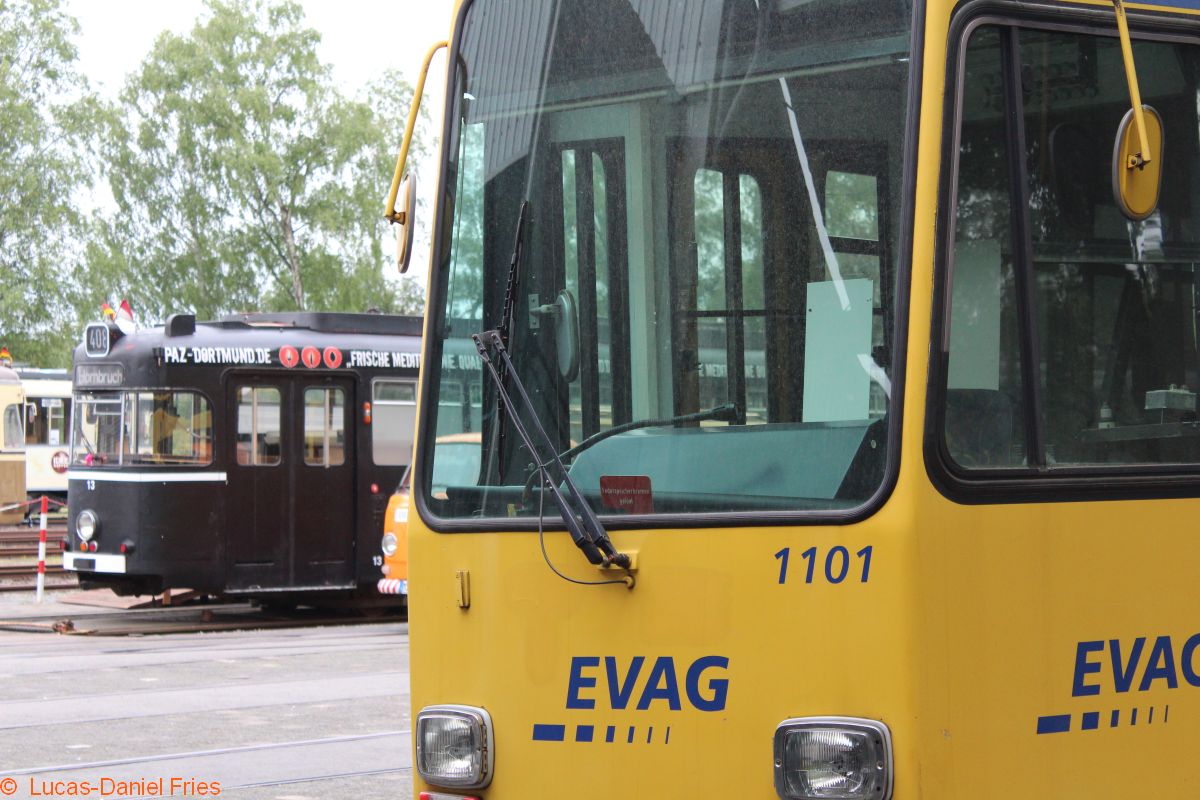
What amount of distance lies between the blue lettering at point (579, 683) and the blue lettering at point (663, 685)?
137mm

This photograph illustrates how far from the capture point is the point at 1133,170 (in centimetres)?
363

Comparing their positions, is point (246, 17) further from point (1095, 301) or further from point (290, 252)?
point (1095, 301)

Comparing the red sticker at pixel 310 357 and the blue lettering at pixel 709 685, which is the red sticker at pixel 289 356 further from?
the blue lettering at pixel 709 685

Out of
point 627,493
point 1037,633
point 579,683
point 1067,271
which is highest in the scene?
point 1067,271

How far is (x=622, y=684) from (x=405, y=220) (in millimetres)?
1475

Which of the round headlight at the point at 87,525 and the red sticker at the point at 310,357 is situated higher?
the red sticker at the point at 310,357

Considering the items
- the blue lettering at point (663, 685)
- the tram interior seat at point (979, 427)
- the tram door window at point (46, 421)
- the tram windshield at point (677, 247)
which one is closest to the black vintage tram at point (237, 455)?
the tram windshield at point (677, 247)

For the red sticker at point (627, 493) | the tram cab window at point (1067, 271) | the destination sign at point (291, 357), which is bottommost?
the red sticker at point (627, 493)

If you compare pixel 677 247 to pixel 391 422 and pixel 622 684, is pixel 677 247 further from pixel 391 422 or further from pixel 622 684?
pixel 391 422

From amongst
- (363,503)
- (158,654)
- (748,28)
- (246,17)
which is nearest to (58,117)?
(246,17)

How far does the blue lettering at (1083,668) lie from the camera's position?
3.63 metres

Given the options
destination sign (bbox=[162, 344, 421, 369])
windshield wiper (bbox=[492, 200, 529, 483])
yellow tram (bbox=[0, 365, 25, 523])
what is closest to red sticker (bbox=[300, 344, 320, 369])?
destination sign (bbox=[162, 344, 421, 369])

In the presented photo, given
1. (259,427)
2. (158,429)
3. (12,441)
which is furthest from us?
(12,441)

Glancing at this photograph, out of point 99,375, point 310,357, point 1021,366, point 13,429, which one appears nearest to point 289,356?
point 310,357
